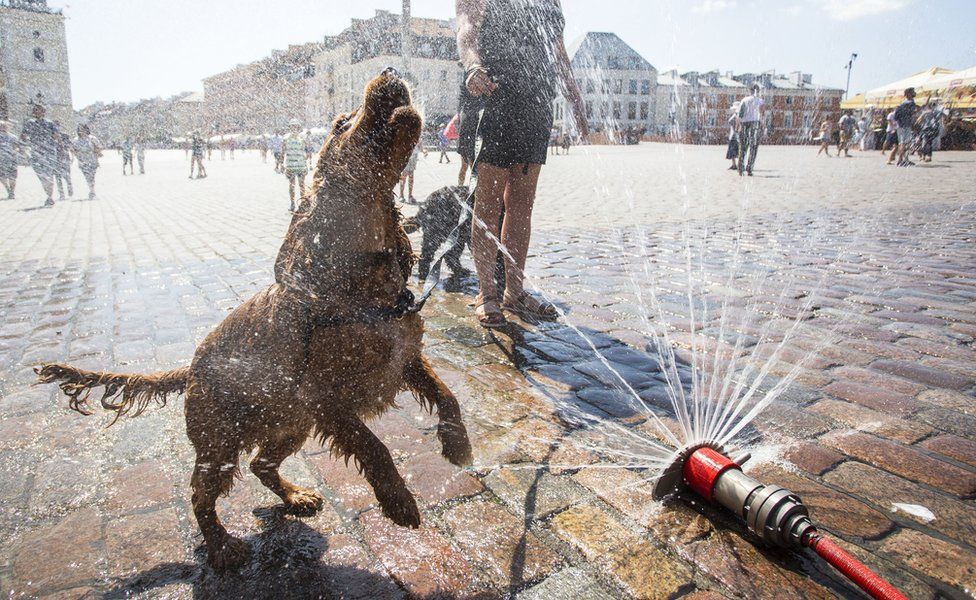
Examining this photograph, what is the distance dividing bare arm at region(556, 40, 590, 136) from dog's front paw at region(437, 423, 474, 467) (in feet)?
8.83

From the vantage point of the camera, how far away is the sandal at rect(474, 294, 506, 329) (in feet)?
12.9

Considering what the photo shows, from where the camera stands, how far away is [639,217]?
349 inches

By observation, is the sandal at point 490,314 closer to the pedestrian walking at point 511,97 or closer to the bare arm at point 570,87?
the pedestrian walking at point 511,97

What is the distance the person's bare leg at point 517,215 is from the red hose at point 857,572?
9.22ft

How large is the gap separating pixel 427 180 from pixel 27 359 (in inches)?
499

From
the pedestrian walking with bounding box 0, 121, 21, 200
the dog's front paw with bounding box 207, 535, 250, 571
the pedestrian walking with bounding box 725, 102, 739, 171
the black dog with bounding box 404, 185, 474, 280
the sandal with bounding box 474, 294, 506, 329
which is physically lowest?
the dog's front paw with bounding box 207, 535, 250, 571

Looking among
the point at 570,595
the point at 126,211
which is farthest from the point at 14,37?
the point at 570,595

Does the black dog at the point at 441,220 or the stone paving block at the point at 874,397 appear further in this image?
the black dog at the point at 441,220

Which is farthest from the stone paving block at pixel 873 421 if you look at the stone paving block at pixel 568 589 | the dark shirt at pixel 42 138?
the dark shirt at pixel 42 138

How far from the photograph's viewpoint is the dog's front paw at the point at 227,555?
5.68 ft

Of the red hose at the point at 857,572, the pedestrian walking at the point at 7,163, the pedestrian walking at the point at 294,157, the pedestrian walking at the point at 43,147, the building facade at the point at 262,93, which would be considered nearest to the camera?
the red hose at the point at 857,572

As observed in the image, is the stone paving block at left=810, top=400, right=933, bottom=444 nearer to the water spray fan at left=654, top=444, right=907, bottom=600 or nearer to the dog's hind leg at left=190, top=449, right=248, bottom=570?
the water spray fan at left=654, top=444, right=907, bottom=600

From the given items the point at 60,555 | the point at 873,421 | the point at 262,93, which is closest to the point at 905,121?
the point at 873,421

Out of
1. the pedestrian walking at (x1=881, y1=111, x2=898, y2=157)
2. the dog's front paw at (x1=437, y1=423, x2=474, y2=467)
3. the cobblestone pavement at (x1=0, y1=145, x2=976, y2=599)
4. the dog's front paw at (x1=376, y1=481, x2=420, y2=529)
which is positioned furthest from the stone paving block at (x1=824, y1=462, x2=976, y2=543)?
the pedestrian walking at (x1=881, y1=111, x2=898, y2=157)
